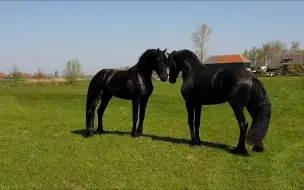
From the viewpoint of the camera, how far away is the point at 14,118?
660 inches

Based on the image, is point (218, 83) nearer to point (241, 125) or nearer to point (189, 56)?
point (241, 125)

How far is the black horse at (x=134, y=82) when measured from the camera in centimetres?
1051

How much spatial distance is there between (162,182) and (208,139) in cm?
481

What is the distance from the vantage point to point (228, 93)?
30.0 feet

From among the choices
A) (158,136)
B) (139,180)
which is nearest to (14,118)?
(158,136)

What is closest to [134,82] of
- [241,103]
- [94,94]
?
[94,94]

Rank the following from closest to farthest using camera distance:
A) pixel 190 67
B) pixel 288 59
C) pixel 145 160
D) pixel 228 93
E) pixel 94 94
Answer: pixel 145 160, pixel 228 93, pixel 190 67, pixel 94 94, pixel 288 59

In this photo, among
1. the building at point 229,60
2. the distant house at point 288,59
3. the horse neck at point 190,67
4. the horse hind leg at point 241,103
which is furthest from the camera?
the building at point 229,60

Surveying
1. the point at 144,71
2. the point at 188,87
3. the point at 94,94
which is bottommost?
the point at 94,94

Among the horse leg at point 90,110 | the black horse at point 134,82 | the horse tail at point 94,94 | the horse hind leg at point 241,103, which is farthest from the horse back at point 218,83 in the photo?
the horse leg at point 90,110

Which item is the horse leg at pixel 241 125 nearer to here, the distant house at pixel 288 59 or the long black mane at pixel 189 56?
the long black mane at pixel 189 56

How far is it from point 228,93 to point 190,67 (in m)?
1.67

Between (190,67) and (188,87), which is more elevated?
(190,67)

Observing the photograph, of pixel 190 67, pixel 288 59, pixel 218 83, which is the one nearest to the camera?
pixel 218 83
